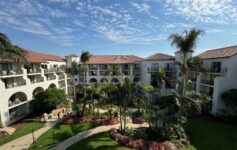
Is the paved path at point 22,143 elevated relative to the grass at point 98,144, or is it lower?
lower

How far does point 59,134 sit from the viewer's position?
21250mm

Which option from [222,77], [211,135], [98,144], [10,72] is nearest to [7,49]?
[10,72]

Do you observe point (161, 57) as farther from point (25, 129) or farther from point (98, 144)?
point (25, 129)

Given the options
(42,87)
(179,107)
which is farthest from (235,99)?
(42,87)

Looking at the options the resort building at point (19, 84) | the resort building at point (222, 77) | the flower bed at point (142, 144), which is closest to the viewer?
the flower bed at point (142, 144)

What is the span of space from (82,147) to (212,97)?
77.6 ft

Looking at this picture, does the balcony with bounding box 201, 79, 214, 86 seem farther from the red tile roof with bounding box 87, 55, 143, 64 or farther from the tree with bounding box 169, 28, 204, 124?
the red tile roof with bounding box 87, 55, 143, 64

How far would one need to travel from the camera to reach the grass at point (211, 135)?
1770cm

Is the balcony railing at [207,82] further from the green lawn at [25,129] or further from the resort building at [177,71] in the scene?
the green lawn at [25,129]

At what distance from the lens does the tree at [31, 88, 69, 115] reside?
30.3 meters

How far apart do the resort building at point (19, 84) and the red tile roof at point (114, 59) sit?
14633mm

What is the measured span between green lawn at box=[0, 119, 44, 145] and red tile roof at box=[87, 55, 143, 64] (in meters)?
28.3

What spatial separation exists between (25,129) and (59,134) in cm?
652

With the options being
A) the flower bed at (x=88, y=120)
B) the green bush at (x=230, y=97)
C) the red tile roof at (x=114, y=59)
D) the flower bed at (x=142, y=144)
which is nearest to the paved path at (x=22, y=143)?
the flower bed at (x=88, y=120)
